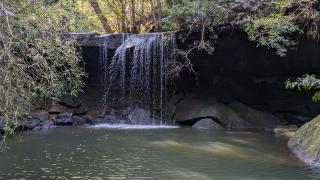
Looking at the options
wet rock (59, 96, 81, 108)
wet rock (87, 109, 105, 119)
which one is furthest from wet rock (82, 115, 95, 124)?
wet rock (59, 96, 81, 108)

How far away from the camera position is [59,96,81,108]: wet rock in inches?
699

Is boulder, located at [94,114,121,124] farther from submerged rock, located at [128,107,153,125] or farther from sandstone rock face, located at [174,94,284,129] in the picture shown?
sandstone rock face, located at [174,94,284,129]

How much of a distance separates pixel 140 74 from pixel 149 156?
25.0 ft

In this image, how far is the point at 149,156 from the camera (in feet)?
34.7

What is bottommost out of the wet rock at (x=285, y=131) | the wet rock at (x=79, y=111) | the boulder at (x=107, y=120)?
the wet rock at (x=285, y=131)

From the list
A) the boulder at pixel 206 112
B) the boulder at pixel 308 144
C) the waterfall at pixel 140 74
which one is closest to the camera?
the boulder at pixel 308 144

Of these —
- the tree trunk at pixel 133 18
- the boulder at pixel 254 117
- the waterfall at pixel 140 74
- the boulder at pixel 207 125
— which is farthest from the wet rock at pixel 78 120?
the boulder at pixel 254 117

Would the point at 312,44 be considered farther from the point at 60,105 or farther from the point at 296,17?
the point at 60,105

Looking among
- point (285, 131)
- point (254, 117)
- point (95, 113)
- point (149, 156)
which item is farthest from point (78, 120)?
point (285, 131)

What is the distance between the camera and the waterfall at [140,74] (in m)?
17.2

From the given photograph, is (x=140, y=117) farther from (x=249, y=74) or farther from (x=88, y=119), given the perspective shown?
(x=249, y=74)

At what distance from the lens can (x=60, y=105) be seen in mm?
17734

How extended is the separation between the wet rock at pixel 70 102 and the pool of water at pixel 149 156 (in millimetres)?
3099

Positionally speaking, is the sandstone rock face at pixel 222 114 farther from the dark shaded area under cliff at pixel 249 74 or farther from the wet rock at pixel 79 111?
the wet rock at pixel 79 111
